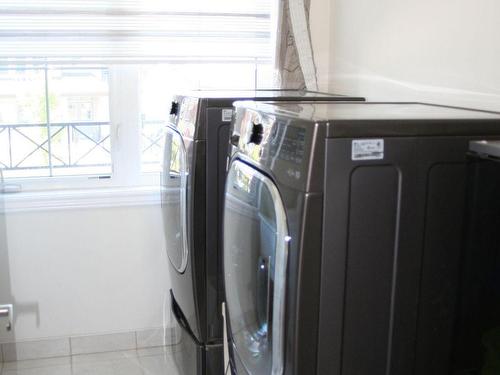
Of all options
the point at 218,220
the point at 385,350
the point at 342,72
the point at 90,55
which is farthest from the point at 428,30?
the point at 90,55

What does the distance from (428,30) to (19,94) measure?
181cm

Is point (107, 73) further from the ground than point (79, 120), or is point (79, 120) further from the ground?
point (107, 73)

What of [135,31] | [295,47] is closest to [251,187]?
[295,47]

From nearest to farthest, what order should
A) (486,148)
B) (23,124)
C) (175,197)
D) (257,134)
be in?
(486,148)
(257,134)
(175,197)
(23,124)

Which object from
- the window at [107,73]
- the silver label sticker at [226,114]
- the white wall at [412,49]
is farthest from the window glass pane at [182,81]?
the silver label sticker at [226,114]

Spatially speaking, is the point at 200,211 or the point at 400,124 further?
the point at 200,211

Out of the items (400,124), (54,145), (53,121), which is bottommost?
(54,145)

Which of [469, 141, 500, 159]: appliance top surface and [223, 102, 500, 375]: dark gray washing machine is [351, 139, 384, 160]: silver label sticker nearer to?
[223, 102, 500, 375]: dark gray washing machine

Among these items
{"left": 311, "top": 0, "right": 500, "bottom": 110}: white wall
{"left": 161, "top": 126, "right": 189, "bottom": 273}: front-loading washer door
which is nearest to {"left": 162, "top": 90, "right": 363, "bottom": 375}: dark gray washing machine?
{"left": 161, "top": 126, "right": 189, "bottom": 273}: front-loading washer door

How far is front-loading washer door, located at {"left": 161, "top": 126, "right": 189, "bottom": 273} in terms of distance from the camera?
6.25ft

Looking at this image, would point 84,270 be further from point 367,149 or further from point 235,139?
point 367,149

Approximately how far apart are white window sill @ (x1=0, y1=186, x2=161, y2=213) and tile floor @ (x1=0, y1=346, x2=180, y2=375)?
711 millimetres

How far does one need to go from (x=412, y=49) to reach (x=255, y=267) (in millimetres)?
1019

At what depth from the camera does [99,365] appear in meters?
2.75
